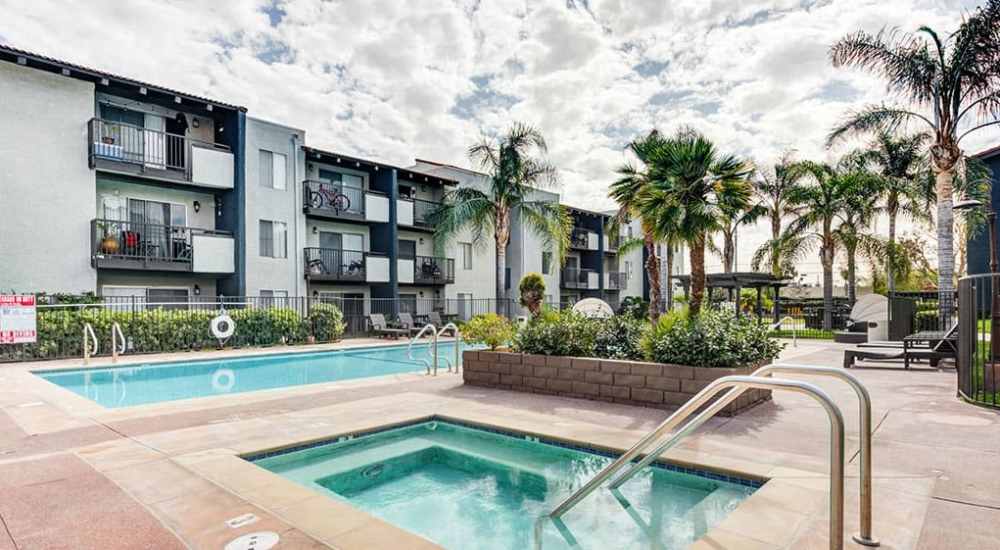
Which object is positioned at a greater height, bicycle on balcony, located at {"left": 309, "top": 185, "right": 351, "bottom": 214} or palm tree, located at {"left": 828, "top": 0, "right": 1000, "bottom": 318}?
palm tree, located at {"left": 828, "top": 0, "right": 1000, "bottom": 318}

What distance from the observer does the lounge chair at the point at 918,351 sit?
11062 mm

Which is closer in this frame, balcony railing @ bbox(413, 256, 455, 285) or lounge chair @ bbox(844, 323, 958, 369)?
lounge chair @ bbox(844, 323, 958, 369)

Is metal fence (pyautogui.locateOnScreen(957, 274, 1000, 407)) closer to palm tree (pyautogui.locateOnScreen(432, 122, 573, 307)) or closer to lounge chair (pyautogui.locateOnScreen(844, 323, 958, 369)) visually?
lounge chair (pyautogui.locateOnScreen(844, 323, 958, 369))

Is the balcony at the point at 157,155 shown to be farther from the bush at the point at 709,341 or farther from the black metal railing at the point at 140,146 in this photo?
the bush at the point at 709,341

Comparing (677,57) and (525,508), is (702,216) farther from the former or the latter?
(525,508)

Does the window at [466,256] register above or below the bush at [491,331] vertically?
above

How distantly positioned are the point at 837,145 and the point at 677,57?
9970mm

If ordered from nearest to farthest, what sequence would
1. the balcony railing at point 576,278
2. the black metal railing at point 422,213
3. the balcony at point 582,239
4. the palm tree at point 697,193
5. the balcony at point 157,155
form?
the palm tree at point 697,193 < the balcony at point 157,155 < the black metal railing at point 422,213 < the balcony railing at point 576,278 < the balcony at point 582,239

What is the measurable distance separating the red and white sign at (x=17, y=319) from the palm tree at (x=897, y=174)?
93.6 feet

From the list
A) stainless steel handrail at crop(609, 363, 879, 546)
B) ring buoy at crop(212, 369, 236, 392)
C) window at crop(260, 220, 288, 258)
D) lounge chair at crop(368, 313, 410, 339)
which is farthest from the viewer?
lounge chair at crop(368, 313, 410, 339)

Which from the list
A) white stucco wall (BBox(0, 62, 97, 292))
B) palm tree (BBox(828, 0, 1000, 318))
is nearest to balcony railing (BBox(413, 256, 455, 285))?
white stucco wall (BBox(0, 62, 97, 292))

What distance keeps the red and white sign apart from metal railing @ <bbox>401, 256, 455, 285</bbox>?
1470 centimetres

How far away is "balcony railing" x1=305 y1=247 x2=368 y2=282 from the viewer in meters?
22.3

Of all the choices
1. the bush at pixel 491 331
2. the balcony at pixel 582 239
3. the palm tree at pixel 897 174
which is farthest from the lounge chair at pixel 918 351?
the balcony at pixel 582 239
